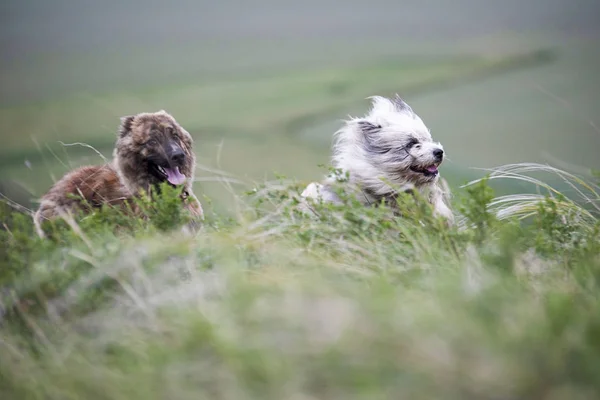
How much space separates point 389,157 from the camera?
4434 mm

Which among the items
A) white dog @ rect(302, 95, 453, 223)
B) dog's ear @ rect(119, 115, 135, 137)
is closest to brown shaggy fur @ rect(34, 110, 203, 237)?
dog's ear @ rect(119, 115, 135, 137)

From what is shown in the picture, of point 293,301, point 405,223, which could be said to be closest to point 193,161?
point 405,223

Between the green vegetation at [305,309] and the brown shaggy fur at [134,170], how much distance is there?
50 cm

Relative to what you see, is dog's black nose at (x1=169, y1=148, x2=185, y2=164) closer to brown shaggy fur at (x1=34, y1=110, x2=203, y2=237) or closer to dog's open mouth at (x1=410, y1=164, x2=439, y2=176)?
brown shaggy fur at (x1=34, y1=110, x2=203, y2=237)

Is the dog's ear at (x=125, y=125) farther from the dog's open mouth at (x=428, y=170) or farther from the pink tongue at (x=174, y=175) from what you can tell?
the dog's open mouth at (x=428, y=170)

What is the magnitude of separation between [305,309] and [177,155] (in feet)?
6.55

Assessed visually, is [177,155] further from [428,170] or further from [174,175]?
[428,170]

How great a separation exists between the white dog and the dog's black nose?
725 mm

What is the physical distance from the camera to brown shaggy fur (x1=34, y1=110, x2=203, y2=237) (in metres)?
4.04

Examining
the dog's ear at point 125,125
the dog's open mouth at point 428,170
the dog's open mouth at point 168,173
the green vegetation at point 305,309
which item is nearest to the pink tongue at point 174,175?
the dog's open mouth at point 168,173

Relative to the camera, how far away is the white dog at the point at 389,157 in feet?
14.1

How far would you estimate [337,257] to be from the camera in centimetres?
312

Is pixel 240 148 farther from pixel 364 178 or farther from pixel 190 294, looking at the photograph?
pixel 190 294

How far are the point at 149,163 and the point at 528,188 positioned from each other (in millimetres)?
2109
